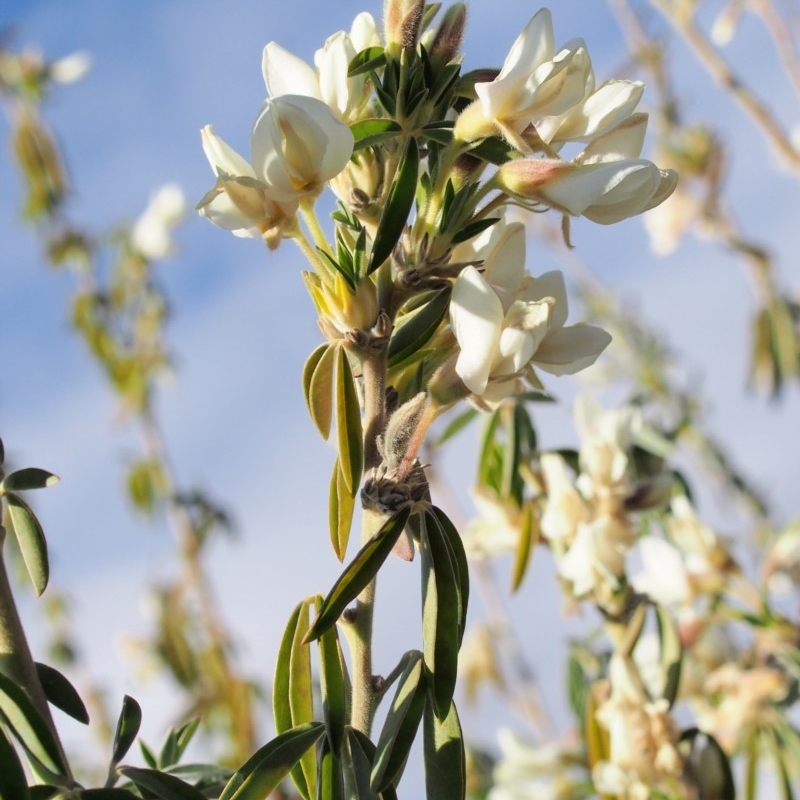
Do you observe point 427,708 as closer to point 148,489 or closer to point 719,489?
point 719,489

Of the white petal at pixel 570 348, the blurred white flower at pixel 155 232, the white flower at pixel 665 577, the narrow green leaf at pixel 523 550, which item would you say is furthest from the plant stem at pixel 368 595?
the blurred white flower at pixel 155 232

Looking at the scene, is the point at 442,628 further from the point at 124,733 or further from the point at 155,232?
the point at 155,232

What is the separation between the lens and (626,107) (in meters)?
0.65

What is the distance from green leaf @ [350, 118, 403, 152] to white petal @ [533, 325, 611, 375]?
0.51 feet

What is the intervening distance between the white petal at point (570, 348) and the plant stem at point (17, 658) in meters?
0.34

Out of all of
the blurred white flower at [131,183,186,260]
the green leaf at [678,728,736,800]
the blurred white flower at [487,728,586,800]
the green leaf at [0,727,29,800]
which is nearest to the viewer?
the green leaf at [0,727,29,800]

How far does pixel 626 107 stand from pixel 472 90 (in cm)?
10

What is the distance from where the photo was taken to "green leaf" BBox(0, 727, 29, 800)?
529 millimetres

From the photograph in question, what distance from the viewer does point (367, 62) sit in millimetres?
664

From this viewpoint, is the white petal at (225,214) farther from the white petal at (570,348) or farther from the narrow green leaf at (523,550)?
the narrow green leaf at (523,550)

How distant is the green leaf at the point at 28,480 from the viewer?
2.09 ft

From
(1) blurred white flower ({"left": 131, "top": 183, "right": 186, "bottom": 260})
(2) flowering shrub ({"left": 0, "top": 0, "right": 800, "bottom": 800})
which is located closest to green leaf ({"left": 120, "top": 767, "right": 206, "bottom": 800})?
(2) flowering shrub ({"left": 0, "top": 0, "right": 800, "bottom": 800})

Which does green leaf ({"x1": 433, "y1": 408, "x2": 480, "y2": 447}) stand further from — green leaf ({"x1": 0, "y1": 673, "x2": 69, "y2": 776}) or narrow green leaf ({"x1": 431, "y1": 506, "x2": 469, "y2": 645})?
green leaf ({"x1": 0, "y1": 673, "x2": 69, "y2": 776})

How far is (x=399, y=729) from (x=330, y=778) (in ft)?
0.16
